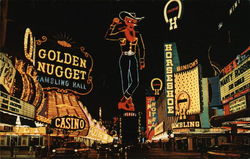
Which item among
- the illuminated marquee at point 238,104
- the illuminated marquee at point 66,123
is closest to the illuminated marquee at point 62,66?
the illuminated marquee at point 66,123

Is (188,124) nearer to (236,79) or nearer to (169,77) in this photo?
(169,77)

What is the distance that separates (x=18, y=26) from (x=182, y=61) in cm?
3171

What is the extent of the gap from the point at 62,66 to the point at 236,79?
1860 cm

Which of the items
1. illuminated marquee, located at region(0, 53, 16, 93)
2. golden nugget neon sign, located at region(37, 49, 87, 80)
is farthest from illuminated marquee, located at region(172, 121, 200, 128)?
illuminated marquee, located at region(0, 53, 16, 93)

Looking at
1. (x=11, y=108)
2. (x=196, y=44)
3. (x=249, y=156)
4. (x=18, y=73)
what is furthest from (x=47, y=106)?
(x=196, y=44)

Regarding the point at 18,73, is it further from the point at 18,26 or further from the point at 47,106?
the point at 47,106

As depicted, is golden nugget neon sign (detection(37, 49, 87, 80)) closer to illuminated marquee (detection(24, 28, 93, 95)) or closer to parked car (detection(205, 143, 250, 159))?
illuminated marquee (detection(24, 28, 93, 95))

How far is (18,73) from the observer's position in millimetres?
21781

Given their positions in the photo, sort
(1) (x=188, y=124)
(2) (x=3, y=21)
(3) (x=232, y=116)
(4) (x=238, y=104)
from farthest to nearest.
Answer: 1. (1) (x=188, y=124)
2. (4) (x=238, y=104)
3. (3) (x=232, y=116)
4. (2) (x=3, y=21)

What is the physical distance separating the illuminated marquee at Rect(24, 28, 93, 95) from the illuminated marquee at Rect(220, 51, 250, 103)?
1508 centimetres

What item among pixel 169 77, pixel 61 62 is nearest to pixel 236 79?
pixel 61 62

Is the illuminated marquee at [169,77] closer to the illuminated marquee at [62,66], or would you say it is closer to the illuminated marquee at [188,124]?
the illuminated marquee at [188,124]

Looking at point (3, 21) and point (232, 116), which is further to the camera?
point (232, 116)

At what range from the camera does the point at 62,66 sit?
3328 centimetres
